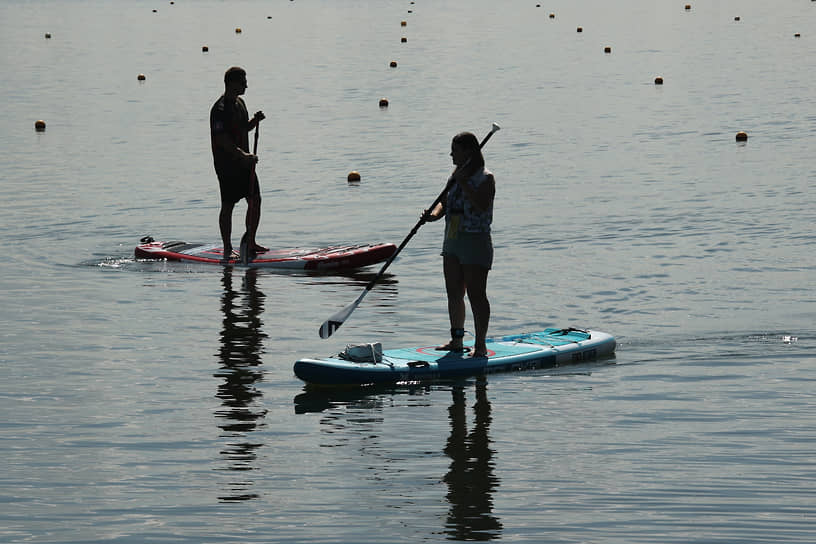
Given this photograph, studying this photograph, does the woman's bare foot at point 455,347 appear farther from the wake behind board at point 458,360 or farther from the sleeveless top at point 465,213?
the sleeveless top at point 465,213

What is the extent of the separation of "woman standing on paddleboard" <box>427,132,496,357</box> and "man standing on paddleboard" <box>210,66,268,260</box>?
4.96 m

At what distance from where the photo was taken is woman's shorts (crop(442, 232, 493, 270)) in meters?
11.5

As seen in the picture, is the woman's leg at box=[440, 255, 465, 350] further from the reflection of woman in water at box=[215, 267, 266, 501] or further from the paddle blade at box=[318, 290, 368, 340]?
the reflection of woman in water at box=[215, 267, 266, 501]

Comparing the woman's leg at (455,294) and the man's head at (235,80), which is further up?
the man's head at (235,80)

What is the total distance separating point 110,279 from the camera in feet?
54.6

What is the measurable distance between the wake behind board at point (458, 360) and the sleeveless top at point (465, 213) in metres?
1.07

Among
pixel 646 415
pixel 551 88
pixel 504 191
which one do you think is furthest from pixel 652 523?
pixel 551 88

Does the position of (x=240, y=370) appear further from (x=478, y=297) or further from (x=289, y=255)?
(x=289, y=255)

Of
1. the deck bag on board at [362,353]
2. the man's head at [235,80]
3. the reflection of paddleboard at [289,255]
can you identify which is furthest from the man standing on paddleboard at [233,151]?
the deck bag on board at [362,353]

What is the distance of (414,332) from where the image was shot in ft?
44.0

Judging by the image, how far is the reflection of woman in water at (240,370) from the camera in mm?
9688

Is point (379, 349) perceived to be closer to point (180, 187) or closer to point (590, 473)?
point (590, 473)

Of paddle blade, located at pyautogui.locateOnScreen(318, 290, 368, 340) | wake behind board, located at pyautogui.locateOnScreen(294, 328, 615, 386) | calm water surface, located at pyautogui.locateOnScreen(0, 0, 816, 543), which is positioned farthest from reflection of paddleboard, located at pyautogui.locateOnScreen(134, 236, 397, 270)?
wake behind board, located at pyautogui.locateOnScreen(294, 328, 615, 386)

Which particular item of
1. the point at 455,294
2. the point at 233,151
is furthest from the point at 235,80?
the point at 455,294
